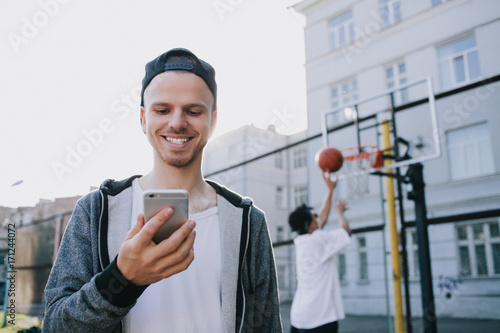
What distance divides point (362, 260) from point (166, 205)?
13368mm

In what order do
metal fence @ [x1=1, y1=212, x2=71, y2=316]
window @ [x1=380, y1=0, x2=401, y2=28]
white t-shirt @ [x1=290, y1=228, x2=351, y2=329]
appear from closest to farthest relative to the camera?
white t-shirt @ [x1=290, y1=228, x2=351, y2=329]
metal fence @ [x1=1, y1=212, x2=71, y2=316]
window @ [x1=380, y1=0, x2=401, y2=28]

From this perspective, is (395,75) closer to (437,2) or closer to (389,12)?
(389,12)

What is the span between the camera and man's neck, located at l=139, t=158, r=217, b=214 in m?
1.40

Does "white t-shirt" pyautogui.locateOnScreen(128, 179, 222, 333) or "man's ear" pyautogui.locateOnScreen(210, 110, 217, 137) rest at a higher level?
"man's ear" pyautogui.locateOnScreen(210, 110, 217, 137)

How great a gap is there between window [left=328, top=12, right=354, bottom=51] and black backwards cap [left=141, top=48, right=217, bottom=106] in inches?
615

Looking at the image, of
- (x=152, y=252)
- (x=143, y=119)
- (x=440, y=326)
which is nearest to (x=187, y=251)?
(x=152, y=252)

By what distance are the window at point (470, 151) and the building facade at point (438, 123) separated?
3cm

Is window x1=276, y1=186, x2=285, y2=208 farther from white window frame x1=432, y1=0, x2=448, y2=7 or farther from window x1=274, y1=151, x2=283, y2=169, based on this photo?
white window frame x1=432, y1=0, x2=448, y2=7

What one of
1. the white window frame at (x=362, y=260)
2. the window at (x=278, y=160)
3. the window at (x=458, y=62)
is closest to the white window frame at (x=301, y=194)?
the window at (x=278, y=160)

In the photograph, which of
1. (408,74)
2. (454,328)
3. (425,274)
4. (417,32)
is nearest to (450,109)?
(408,74)

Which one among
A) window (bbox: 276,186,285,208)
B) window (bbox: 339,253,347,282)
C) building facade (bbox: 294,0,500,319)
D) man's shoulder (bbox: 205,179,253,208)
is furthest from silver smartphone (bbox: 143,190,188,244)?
window (bbox: 339,253,347,282)

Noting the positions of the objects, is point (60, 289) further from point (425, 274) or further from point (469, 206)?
point (469, 206)

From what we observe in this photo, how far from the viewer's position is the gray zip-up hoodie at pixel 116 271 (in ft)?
3.18

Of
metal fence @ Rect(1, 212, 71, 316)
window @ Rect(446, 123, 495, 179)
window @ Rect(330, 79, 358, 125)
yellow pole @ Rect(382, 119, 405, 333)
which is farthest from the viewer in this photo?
window @ Rect(330, 79, 358, 125)
